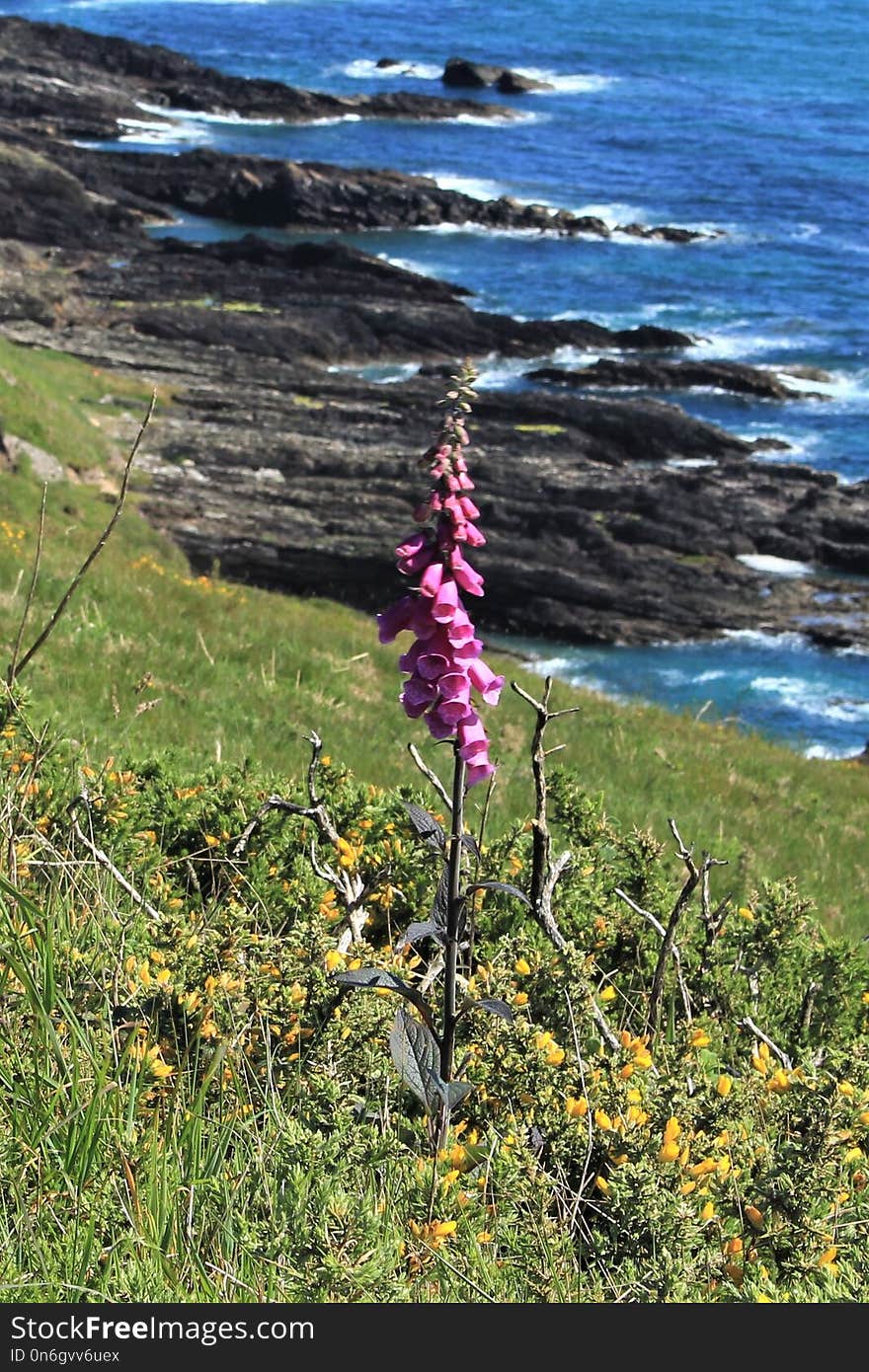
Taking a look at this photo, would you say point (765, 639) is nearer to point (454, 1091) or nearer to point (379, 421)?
point (379, 421)

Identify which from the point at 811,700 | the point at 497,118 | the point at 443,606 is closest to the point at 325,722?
the point at 443,606

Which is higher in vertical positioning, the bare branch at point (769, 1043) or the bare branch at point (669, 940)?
the bare branch at point (669, 940)

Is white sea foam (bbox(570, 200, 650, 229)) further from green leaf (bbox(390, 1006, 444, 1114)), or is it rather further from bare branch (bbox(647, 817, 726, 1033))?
green leaf (bbox(390, 1006, 444, 1114))

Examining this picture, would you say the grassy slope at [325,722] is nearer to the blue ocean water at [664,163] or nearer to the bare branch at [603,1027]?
the bare branch at [603,1027]

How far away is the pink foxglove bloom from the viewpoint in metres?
3.38

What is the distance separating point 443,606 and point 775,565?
104ft

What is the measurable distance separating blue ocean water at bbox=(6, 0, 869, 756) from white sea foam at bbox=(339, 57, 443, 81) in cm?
38

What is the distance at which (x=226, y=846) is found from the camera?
598 cm

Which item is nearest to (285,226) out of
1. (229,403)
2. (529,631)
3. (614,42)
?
(229,403)

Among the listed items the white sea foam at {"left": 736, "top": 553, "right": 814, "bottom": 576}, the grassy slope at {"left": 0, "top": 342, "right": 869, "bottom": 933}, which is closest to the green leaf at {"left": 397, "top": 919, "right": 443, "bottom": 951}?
the grassy slope at {"left": 0, "top": 342, "right": 869, "bottom": 933}

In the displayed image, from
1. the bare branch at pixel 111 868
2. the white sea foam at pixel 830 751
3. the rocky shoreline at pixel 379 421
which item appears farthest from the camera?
the rocky shoreline at pixel 379 421

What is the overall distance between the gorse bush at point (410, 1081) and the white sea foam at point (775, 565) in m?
28.4

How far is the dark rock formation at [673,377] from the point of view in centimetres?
4431

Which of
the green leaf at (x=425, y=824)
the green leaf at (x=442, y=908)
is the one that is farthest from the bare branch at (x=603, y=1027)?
the green leaf at (x=425, y=824)
